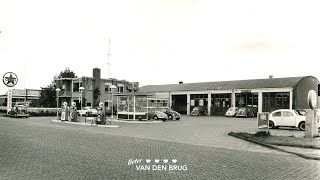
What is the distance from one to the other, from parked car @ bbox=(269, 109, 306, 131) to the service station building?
1740 centimetres

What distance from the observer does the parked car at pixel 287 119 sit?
2245 centimetres

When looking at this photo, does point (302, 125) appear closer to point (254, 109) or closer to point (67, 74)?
point (254, 109)

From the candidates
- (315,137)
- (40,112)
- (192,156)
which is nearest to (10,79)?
(192,156)

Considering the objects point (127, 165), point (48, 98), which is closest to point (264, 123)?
point (127, 165)

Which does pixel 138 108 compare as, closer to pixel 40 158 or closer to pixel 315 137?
pixel 315 137

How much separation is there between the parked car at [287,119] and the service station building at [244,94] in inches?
685

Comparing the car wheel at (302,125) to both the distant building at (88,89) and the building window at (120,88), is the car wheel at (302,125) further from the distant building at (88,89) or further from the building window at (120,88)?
the building window at (120,88)

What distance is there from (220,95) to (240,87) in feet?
10.9

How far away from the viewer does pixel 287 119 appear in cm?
2295

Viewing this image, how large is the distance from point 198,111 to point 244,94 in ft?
22.3

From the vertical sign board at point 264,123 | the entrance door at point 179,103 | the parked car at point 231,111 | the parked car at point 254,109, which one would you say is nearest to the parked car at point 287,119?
the vertical sign board at point 264,123

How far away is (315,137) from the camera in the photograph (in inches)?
665

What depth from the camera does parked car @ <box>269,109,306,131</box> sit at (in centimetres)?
2245

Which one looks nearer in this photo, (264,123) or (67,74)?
(264,123)
